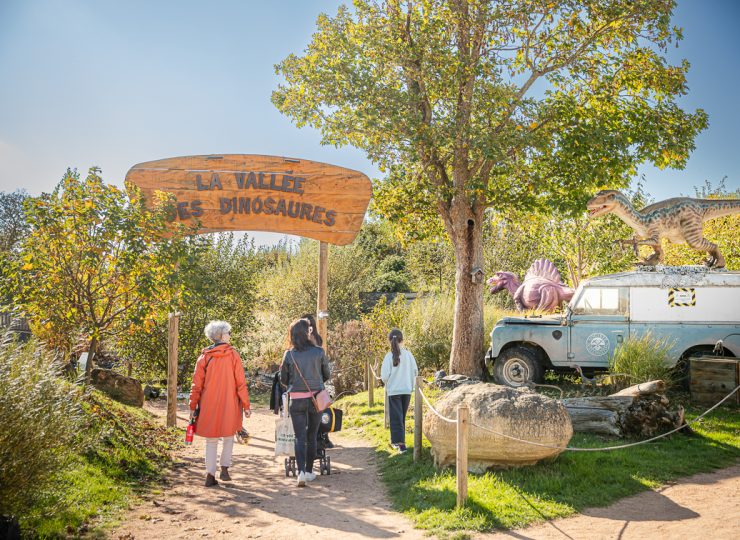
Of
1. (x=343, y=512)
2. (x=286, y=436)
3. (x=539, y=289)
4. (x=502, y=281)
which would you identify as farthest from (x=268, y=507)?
(x=502, y=281)

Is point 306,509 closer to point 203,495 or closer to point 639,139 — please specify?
point 203,495

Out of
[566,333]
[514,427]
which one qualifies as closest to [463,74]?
[566,333]

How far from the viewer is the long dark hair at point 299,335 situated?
720 cm

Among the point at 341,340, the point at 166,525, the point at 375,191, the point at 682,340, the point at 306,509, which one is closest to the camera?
the point at 166,525

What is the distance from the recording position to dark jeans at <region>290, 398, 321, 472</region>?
282 inches

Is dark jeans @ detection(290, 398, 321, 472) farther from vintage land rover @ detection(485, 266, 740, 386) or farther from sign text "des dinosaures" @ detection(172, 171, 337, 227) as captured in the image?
vintage land rover @ detection(485, 266, 740, 386)

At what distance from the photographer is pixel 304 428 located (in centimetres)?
718

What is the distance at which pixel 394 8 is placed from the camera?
1302cm

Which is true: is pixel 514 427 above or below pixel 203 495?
above

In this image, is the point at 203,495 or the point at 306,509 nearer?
the point at 306,509

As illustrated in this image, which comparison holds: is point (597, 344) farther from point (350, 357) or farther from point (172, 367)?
point (172, 367)

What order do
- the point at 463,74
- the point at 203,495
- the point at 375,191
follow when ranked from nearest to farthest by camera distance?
the point at 203,495
the point at 463,74
the point at 375,191

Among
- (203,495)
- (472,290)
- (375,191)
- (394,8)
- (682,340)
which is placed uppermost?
(394,8)

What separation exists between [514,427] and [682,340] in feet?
19.5
